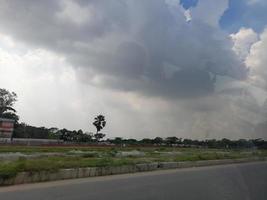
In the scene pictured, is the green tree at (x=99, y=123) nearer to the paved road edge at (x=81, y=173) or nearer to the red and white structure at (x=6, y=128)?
the red and white structure at (x=6, y=128)

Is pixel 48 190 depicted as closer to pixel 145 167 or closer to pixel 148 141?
pixel 145 167

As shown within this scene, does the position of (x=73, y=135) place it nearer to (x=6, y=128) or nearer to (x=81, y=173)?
(x=6, y=128)

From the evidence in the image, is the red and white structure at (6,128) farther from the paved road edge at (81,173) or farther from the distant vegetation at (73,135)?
the paved road edge at (81,173)

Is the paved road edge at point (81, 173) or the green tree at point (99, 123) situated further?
the green tree at point (99, 123)

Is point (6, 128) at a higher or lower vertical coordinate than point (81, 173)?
higher

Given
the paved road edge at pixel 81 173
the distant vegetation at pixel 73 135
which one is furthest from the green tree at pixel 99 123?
the paved road edge at pixel 81 173

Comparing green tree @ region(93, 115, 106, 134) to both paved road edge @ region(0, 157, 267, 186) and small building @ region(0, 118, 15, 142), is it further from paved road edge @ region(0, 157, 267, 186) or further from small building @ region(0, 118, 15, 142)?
paved road edge @ region(0, 157, 267, 186)

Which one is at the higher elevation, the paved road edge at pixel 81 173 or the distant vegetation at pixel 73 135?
the distant vegetation at pixel 73 135

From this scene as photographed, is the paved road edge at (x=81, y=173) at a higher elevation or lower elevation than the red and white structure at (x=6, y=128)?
lower

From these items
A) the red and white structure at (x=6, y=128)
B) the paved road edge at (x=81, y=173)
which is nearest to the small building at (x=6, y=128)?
the red and white structure at (x=6, y=128)

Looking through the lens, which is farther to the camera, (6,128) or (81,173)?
(6,128)

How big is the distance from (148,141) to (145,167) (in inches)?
3463

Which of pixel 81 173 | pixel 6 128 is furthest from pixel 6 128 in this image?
pixel 81 173

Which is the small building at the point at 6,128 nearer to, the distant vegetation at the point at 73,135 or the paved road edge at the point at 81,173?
the distant vegetation at the point at 73,135
